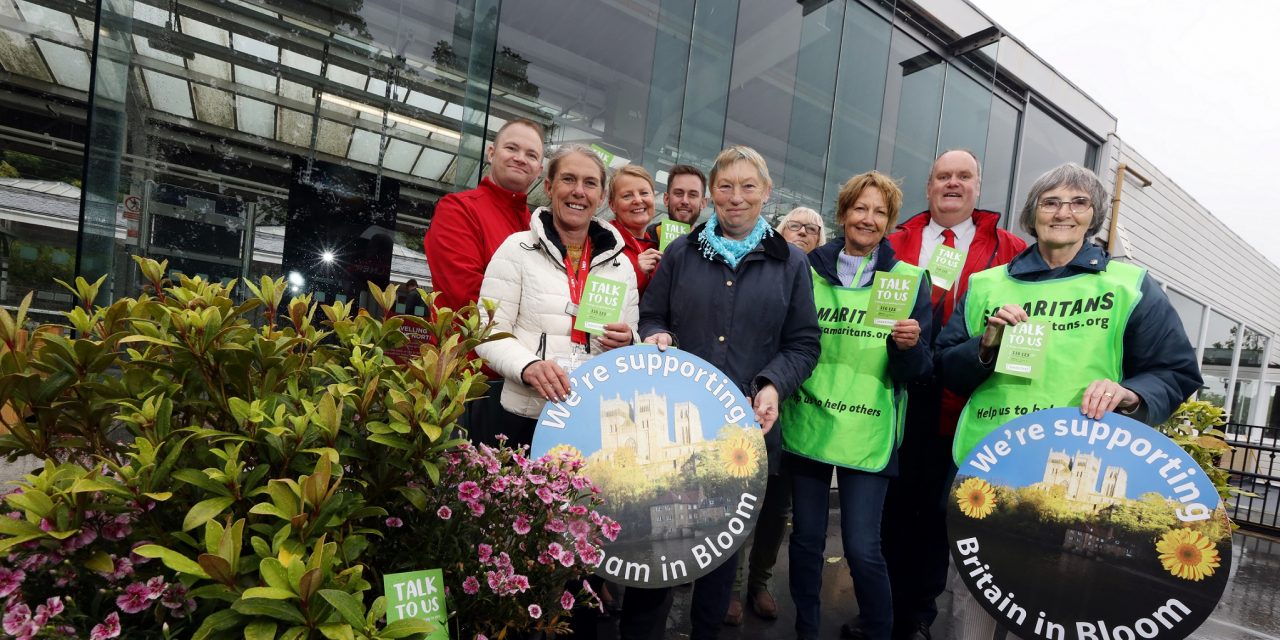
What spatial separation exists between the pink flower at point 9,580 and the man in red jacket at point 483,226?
1.31 m

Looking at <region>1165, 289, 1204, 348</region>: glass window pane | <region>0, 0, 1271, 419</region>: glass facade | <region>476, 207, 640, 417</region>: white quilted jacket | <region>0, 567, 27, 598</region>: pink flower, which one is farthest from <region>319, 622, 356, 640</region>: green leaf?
<region>1165, 289, 1204, 348</region>: glass window pane

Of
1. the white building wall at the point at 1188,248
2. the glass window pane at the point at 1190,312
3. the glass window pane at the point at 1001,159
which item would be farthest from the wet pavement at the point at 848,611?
the glass window pane at the point at 1190,312

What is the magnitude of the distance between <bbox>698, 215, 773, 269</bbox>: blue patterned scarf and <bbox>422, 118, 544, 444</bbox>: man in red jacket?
846 mm

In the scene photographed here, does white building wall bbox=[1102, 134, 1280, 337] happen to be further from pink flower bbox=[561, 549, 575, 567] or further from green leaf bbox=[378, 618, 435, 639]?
green leaf bbox=[378, 618, 435, 639]

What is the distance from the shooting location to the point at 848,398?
226cm

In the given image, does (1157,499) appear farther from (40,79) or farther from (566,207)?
(40,79)

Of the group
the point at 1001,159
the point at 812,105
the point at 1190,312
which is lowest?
the point at 1190,312

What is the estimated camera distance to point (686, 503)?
5.93 feet

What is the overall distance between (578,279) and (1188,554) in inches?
74.3

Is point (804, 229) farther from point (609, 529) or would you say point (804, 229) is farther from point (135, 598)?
point (135, 598)

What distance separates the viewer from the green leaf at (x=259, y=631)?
846mm

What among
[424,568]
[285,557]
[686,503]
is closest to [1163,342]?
[686,503]

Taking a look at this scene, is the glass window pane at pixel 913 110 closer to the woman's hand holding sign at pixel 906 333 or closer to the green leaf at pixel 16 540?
the woman's hand holding sign at pixel 906 333

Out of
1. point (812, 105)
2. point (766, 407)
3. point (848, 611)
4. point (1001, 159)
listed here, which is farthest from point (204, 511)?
point (1001, 159)
